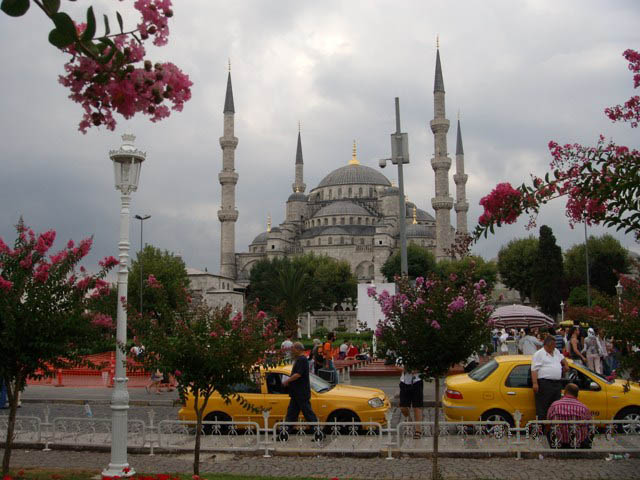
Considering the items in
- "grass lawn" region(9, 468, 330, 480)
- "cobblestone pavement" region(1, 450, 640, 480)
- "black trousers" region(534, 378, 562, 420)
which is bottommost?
"cobblestone pavement" region(1, 450, 640, 480)

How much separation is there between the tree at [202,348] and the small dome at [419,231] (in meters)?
79.2

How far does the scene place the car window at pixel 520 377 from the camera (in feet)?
31.6

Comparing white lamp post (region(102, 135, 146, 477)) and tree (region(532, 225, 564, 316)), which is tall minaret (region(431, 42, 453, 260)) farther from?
white lamp post (region(102, 135, 146, 477))

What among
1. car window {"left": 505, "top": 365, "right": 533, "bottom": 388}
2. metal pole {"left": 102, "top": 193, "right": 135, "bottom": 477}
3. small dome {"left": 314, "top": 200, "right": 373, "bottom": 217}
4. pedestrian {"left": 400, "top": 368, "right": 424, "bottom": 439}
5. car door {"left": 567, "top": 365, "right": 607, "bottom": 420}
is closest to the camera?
metal pole {"left": 102, "top": 193, "right": 135, "bottom": 477}

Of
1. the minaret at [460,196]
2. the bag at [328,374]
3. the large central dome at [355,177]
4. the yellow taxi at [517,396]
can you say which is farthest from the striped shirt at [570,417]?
the large central dome at [355,177]

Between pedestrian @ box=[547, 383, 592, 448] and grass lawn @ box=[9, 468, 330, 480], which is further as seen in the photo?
pedestrian @ box=[547, 383, 592, 448]

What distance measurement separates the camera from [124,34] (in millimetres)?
2756

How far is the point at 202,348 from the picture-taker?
22.0ft

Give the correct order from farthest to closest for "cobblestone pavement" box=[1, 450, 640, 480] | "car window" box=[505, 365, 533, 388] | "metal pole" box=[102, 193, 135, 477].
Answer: "car window" box=[505, 365, 533, 388], "cobblestone pavement" box=[1, 450, 640, 480], "metal pole" box=[102, 193, 135, 477]

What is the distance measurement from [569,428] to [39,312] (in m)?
6.35

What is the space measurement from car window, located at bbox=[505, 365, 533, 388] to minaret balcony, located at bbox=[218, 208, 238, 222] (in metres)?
56.7

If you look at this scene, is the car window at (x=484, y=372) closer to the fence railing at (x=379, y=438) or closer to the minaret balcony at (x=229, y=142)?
the fence railing at (x=379, y=438)

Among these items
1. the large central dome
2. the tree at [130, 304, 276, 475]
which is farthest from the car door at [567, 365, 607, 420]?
the large central dome

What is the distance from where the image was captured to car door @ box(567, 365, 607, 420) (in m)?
9.40
